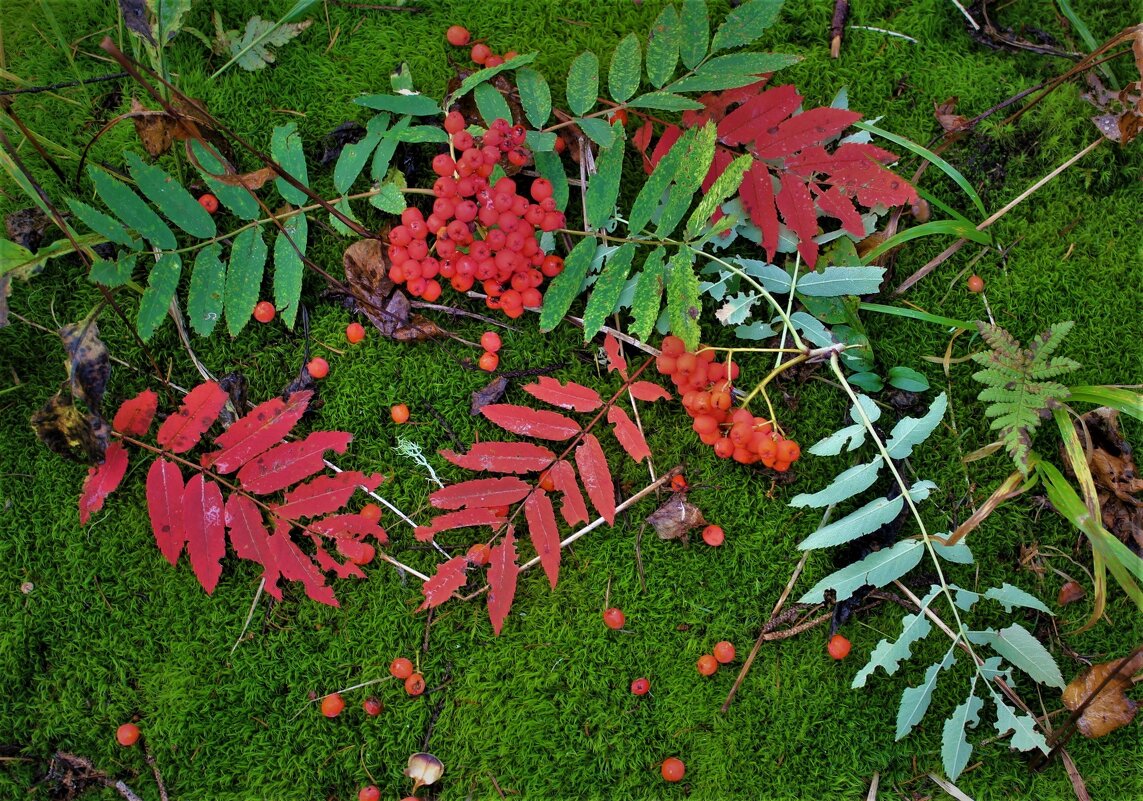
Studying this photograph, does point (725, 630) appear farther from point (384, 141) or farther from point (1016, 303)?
point (384, 141)

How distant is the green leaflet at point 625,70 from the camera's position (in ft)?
9.73

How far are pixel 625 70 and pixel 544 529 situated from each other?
176 cm

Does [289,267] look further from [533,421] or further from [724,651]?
[724,651]

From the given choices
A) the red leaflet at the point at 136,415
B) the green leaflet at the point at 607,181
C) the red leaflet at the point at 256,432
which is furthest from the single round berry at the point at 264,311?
the green leaflet at the point at 607,181

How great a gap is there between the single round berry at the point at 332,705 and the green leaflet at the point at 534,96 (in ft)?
7.59

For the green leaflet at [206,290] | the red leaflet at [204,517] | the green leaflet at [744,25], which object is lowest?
the red leaflet at [204,517]

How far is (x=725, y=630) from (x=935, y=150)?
7.19 ft

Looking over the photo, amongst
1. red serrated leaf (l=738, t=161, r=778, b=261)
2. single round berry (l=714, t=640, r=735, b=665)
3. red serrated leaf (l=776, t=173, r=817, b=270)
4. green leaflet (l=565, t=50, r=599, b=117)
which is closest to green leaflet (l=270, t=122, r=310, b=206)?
green leaflet (l=565, t=50, r=599, b=117)

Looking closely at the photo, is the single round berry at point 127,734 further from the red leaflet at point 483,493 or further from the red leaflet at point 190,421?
the red leaflet at point 483,493

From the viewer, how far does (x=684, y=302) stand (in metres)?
2.79

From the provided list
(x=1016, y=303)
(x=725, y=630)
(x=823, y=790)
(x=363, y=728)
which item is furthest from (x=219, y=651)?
(x=1016, y=303)

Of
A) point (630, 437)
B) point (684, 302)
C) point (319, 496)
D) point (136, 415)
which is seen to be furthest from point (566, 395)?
point (136, 415)

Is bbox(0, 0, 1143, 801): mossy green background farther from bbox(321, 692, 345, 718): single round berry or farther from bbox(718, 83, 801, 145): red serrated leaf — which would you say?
bbox(718, 83, 801, 145): red serrated leaf

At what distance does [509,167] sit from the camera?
3.07 meters
